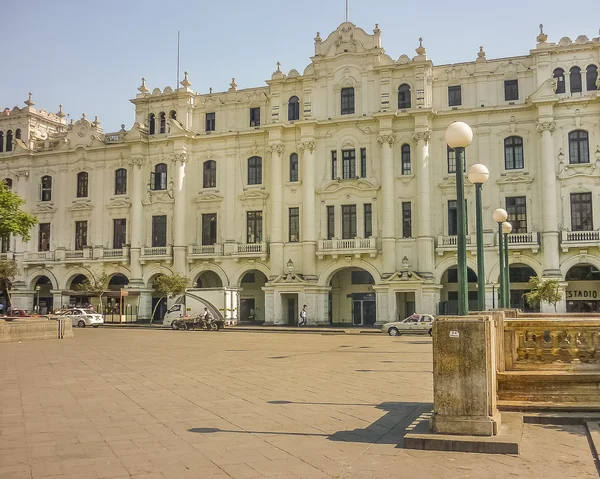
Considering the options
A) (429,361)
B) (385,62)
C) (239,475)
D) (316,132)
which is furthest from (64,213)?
(239,475)

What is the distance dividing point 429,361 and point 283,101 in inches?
1318

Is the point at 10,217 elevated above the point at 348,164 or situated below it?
below

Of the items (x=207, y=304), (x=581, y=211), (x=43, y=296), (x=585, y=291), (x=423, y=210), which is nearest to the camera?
(x=581, y=211)

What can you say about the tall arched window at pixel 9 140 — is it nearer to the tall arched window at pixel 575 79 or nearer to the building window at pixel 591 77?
the tall arched window at pixel 575 79

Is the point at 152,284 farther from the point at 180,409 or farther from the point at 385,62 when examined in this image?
the point at 180,409

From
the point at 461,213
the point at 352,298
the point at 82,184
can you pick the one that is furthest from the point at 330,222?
the point at 461,213

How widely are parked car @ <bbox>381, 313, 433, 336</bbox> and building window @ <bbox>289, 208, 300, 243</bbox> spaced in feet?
42.9

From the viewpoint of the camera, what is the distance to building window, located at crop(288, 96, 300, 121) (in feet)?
161

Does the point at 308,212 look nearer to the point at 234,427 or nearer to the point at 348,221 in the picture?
the point at 348,221

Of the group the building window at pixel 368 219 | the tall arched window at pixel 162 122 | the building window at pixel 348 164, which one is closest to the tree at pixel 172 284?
the tall arched window at pixel 162 122

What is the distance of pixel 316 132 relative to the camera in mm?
48094

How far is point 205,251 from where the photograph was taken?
5044 centimetres

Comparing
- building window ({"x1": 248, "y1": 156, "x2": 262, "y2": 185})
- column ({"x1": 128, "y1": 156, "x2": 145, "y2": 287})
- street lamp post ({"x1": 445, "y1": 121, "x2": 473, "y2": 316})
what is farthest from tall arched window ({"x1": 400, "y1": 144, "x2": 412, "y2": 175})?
street lamp post ({"x1": 445, "y1": 121, "x2": 473, "y2": 316})

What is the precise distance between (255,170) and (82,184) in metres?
16.3
